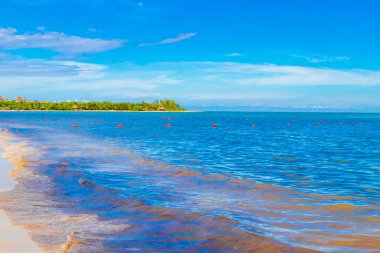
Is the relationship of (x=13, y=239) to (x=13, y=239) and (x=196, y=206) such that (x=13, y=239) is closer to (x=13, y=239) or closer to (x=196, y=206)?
(x=13, y=239)

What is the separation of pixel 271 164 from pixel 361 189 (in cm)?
789

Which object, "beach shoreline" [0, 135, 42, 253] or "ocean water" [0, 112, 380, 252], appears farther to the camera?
"ocean water" [0, 112, 380, 252]

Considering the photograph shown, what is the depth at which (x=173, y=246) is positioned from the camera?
345 inches

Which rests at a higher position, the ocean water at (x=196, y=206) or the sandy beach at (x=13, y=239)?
the sandy beach at (x=13, y=239)

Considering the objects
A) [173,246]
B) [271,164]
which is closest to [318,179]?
[271,164]

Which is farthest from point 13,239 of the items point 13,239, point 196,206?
point 196,206

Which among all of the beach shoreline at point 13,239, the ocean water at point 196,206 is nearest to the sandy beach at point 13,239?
the beach shoreline at point 13,239

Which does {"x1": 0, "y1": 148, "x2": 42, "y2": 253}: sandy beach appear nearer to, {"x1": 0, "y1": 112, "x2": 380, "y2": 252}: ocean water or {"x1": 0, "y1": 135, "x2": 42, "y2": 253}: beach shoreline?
{"x1": 0, "y1": 135, "x2": 42, "y2": 253}: beach shoreline

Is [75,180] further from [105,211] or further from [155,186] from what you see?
[105,211]

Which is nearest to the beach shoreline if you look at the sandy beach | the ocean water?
the sandy beach

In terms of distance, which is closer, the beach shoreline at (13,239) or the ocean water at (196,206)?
the beach shoreline at (13,239)

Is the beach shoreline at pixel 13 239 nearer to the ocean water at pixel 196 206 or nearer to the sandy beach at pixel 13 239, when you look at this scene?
the sandy beach at pixel 13 239

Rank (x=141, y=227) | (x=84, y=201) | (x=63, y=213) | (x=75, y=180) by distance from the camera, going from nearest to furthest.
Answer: (x=141, y=227), (x=63, y=213), (x=84, y=201), (x=75, y=180)

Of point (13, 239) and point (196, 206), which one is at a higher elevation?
point (13, 239)
